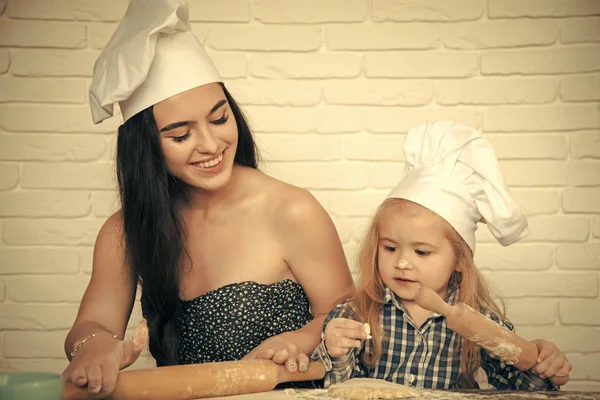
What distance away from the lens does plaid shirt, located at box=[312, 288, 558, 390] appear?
1853 mm

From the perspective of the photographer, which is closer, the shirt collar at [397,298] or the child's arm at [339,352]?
the child's arm at [339,352]

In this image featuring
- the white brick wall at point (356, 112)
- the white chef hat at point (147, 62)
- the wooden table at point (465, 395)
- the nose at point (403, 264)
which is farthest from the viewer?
the white brick wall at point (356, 112)

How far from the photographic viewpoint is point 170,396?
150 centimetres

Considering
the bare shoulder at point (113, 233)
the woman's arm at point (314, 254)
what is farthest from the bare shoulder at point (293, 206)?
the bare shoulder at point (113, 233)

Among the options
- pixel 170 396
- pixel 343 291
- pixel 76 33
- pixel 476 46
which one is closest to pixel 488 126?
pixel 476 46

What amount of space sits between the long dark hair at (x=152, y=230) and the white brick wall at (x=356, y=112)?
0.67 metres

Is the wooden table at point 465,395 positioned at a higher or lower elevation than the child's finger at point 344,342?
lower

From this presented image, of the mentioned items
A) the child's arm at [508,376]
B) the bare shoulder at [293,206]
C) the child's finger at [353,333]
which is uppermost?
the bare shoulder at [293,206]

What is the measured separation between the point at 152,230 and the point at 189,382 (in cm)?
68

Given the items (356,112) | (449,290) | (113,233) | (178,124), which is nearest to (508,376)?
(449,290)

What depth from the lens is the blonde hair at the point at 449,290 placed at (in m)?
1.88

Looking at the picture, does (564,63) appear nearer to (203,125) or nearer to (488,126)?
(488,126)

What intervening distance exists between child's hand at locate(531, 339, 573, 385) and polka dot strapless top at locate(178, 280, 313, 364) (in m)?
0.68

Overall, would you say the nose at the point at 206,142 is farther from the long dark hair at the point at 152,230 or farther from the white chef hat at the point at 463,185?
the white chef hat at the point at 463,185
